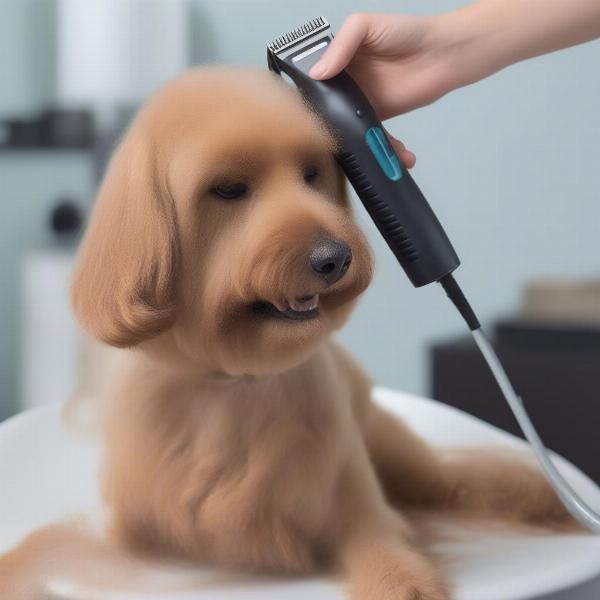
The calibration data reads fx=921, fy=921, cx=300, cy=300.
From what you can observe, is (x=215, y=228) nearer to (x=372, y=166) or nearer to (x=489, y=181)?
(x=372, y=166)

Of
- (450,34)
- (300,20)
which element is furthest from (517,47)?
(300,20)

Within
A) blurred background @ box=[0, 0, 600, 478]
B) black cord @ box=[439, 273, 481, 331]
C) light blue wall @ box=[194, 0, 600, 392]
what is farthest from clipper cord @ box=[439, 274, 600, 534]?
light blue wall @ box=[194, 0, 600, 392]

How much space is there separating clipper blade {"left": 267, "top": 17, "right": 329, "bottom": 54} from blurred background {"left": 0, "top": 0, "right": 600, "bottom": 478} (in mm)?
891

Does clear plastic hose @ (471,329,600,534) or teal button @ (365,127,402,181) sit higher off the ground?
teal button @ (365,127,402,181)

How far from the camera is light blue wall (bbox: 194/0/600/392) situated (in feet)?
5.84

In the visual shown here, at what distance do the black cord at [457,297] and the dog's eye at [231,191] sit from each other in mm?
211

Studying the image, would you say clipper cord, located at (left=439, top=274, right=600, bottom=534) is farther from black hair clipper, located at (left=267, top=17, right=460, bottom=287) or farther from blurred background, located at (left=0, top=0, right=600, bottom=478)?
blurred background, located at (left=0, top=0, right=600, bottom=478)

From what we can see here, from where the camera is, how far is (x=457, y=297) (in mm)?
867

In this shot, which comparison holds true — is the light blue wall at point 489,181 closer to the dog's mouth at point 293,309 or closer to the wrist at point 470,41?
the wrist at point 470,41

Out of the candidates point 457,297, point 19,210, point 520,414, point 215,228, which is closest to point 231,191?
point 215,228

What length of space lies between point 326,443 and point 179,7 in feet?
4.64

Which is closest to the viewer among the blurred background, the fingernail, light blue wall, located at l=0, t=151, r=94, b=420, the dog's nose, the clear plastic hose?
the dog's nose

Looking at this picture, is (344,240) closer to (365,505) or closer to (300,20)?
(365,505)

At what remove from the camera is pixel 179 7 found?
199 cm
